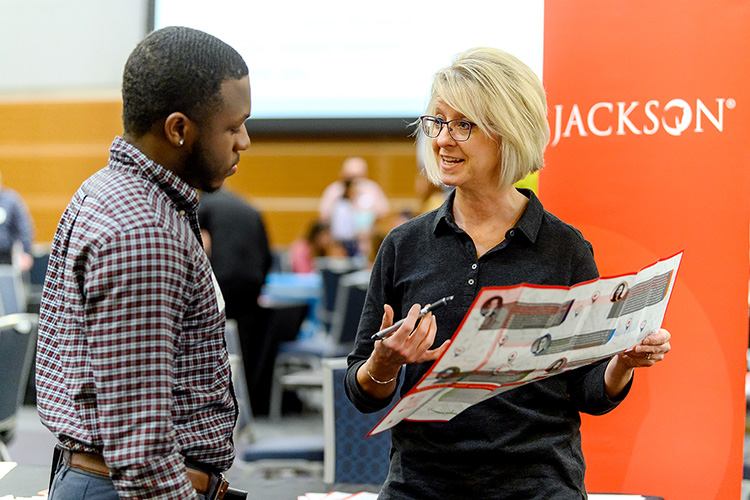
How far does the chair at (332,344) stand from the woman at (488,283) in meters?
3.34

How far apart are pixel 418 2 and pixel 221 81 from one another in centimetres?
216

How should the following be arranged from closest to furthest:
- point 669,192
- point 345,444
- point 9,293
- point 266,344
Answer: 1. point 669,192
2. point 345,444
3. point 9,293
4. point 266,344

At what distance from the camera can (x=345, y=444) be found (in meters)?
2.43

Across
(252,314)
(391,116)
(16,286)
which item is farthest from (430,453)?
(16,286)

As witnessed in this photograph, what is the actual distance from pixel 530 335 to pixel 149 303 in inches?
22.2

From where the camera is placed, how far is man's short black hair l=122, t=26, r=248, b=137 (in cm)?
112

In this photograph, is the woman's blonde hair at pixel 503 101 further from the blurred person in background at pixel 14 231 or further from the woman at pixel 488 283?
the blurred person in background at pixel 14 231

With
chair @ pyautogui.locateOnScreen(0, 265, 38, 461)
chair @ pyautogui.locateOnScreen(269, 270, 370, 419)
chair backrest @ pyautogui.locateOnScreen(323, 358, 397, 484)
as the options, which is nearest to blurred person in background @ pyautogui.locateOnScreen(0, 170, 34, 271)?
chair @ pyautogui.locateOnScreen(269, 270, 370, 419)

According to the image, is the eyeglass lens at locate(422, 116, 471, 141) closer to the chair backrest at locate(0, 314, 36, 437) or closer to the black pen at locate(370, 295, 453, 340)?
the black pen at locate(370, 295, 453, 340)

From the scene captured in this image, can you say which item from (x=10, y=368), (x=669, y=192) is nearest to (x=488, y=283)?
(x=669, y=192)

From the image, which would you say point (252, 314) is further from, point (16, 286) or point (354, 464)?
point (354, 464)

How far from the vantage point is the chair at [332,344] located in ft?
16.5

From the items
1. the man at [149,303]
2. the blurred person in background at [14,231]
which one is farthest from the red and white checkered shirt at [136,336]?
the blurred person in background at [14,231]

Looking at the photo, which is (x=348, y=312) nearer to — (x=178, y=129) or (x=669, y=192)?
(x=669, y=192)
